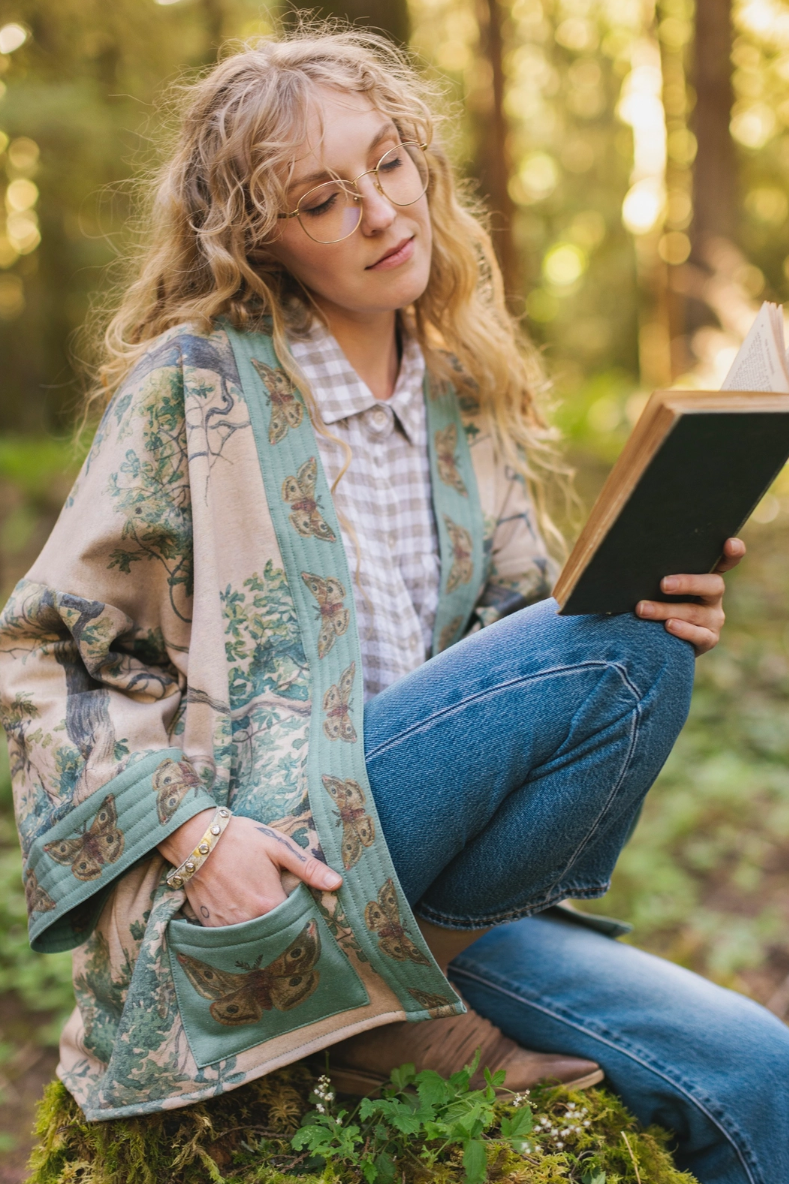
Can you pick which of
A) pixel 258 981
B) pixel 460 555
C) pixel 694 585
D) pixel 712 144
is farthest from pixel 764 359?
pixel 712 144

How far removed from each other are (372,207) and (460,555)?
684 mm

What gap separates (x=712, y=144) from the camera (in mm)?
7598

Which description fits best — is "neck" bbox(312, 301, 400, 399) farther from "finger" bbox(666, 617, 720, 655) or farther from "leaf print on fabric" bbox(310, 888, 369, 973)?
"leaf print on fabric" bbox(310, 888, 369, 973)

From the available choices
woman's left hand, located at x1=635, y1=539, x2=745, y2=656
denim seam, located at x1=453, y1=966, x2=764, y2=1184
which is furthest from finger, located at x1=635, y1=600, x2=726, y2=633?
denim seam, located at x1=453, y1=966, x2=764, y2=1184

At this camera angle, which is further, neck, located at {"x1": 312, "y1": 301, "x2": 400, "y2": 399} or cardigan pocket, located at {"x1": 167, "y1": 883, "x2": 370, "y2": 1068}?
neck, located at {"x1": 312, "y1": 301, "x2": 400, "y2": 399}

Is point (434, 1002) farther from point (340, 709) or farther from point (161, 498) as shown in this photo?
point (161, 498)

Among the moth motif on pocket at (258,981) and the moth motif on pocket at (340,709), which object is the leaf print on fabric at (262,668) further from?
the moth motif on pocket at (258,981)

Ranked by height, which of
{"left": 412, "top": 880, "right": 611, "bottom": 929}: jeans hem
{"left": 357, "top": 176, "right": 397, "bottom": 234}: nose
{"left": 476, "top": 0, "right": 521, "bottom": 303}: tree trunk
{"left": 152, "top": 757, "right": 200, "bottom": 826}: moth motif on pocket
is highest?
{"left": 476, "top": 0, "right": 521, "bottom": 303}: tree trunk

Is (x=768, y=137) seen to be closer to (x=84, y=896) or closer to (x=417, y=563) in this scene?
(x=417, y=563)

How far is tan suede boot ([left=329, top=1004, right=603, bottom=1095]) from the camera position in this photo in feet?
5.17

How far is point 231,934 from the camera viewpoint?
1.32m

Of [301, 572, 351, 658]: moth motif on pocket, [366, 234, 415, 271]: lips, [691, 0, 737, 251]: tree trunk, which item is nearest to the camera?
[301, 572, 351, 658]: moth motif on pocket

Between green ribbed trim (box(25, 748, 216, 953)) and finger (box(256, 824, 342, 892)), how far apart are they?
12cm

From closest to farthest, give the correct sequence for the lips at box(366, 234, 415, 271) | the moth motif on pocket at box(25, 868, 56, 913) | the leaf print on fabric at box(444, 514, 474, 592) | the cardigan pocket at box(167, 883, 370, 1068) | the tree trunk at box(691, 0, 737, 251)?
the cardigan pocket at box(167, 883, 370, 1068) < the moth motif on pocket at box(25, 868, 56, 913) < the lips at box(366, 234, 415, 271) < the leaf print on fabric at box(444, 514, 474, 592) < the tree trunk at box(691, 0, 737, 251)
